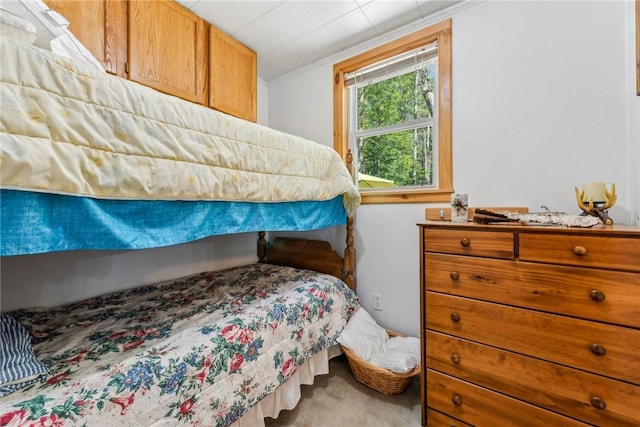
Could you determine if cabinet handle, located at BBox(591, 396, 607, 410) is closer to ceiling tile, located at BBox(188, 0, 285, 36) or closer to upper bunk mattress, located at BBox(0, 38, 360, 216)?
upper bunk mattress, located at BBox(0, 38, 360, 216)

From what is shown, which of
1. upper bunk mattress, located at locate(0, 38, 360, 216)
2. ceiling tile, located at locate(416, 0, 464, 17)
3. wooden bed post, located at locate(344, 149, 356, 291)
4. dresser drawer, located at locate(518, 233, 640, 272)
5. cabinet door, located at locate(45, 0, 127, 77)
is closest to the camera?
upper bunk mattress, located at locate(0, 38, 360, 216)

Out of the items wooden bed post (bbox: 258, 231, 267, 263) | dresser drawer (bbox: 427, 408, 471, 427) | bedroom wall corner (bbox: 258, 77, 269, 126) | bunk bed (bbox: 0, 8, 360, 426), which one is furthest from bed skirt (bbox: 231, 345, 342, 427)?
bedroom wall corner (bbox: 258, 77, 269, 126)

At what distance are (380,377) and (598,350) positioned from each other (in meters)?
1.04

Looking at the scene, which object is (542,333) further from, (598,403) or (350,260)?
(350,260)

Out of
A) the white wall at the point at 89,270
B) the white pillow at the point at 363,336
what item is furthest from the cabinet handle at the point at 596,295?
the white wall at the point at 89,270

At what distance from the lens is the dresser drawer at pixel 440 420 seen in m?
1.23

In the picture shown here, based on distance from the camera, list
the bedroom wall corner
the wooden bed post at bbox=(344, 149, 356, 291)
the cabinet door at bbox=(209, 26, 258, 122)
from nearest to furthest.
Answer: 1. the cabinet door at bbox=(209, 26, 258, 122)
2. the wooden bed post at bbox=(344, 149, 356, 291)
3. the bedroom wall corner

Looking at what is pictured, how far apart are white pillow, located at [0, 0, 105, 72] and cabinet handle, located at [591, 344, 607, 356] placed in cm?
204

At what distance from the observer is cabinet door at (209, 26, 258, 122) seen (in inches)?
79.6

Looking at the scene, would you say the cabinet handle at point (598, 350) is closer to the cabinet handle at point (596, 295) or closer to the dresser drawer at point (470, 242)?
the cabinet handle at point (596, 295)

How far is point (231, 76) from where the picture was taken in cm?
A: 217

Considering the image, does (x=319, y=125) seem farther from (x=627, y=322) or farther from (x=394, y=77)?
(x=627, y=322)

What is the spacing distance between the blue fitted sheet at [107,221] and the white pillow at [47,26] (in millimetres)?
508

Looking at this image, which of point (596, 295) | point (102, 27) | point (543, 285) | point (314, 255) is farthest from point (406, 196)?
point (102, 27)
